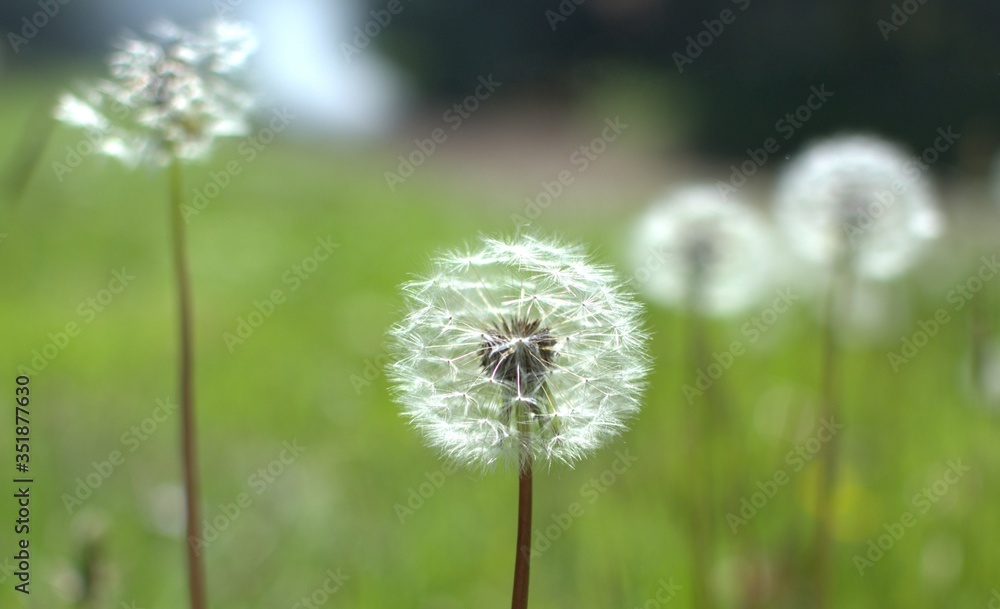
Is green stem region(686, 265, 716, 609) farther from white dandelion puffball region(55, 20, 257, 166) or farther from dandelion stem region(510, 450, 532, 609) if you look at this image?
white dandelion puffball region(55, 20, 257, 166)

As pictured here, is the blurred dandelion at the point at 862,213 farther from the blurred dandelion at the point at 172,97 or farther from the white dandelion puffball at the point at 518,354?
the blurred dandelion at the point at 172,97

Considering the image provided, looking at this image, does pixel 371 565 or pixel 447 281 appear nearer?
pixel 447 281

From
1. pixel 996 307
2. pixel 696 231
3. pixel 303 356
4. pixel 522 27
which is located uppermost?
pixel 522 27

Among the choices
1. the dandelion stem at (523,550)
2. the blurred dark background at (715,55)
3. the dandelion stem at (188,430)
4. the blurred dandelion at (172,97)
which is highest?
the blurred dark background at (715,55)

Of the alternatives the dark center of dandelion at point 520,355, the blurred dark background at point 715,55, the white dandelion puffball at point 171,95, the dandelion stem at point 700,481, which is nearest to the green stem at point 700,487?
the dandelion stem at point 700,481

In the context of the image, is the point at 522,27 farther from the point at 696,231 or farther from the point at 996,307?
the point at 696,231

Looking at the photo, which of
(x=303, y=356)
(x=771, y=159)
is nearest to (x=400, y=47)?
(x=771, y=159)
